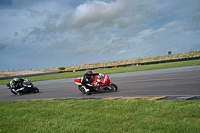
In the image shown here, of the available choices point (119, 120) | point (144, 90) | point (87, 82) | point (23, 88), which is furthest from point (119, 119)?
point (23, 88)

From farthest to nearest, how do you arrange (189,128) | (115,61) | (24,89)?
(115,61) < (24,89) < (189,128)

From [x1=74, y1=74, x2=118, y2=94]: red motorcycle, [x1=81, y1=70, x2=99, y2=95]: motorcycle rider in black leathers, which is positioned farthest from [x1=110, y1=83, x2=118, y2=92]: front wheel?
[x1=81, y1=70, x2=99, y2=95]: motorcycle rider in black leathers

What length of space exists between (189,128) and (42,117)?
13.5ft

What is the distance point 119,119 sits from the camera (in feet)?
16.1

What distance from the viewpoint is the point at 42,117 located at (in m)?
6.07

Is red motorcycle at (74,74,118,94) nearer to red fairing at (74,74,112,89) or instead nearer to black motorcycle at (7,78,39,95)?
red fairing at (74,74,112,89)

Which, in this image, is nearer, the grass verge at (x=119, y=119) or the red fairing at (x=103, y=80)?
the grass verge at (x=119, y=119)

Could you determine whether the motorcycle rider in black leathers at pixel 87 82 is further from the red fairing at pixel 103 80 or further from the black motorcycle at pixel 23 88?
the black motorcycle at pixel 23 88

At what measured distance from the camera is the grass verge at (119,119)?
4.23 m

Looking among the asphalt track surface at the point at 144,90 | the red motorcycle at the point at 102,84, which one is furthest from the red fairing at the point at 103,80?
the asphalt track surface at the point at 144,90

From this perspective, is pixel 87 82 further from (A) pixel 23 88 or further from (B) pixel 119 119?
(B) pixel 119 119

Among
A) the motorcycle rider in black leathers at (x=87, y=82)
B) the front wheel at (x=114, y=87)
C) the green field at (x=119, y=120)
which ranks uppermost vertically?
the motorcycle rider in black leathers at (x=87, y=82)

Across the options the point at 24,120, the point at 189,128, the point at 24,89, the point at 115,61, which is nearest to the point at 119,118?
the point at 189,128

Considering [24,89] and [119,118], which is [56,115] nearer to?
[119,118]
